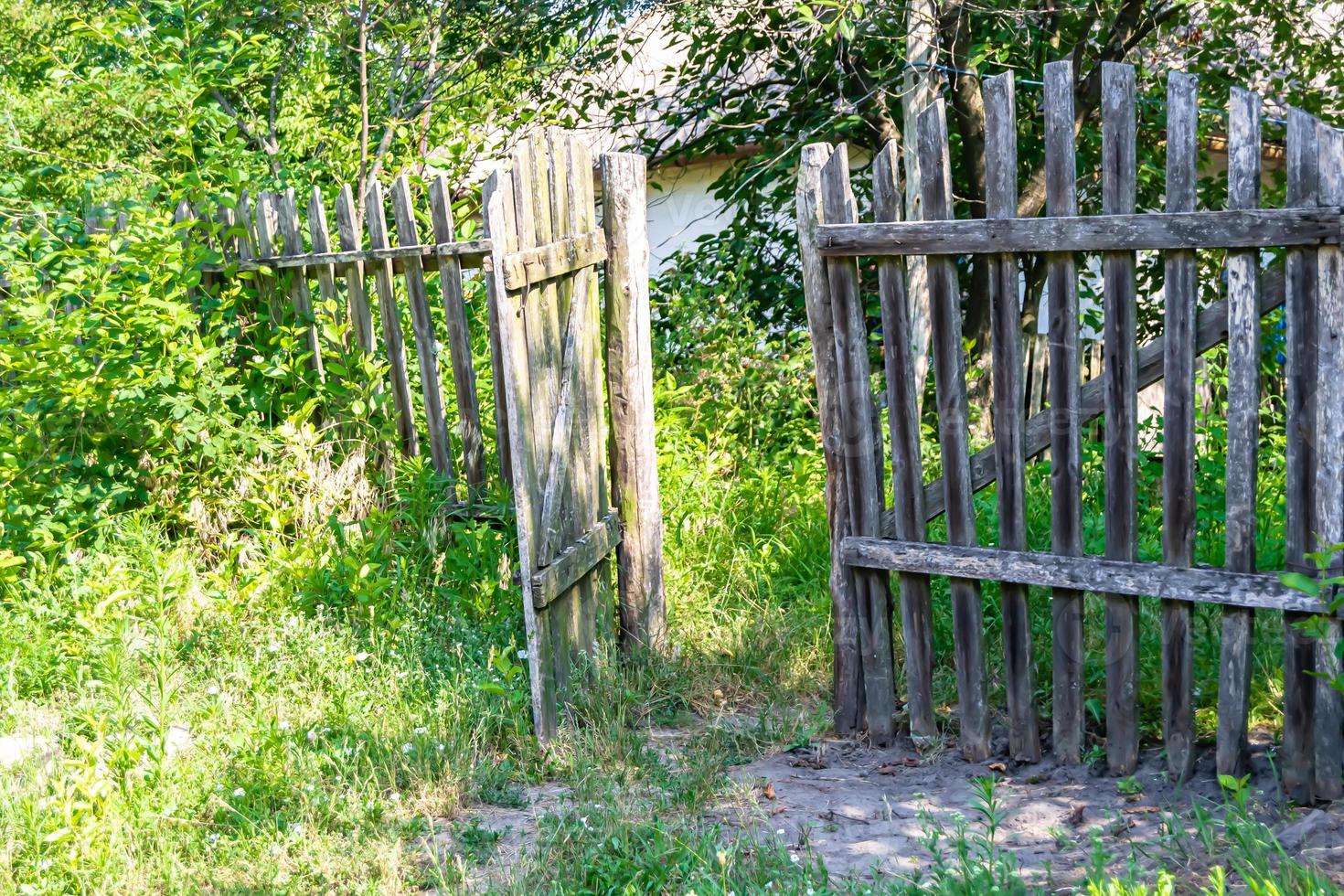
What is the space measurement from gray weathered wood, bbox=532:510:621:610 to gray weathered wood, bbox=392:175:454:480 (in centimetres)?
100

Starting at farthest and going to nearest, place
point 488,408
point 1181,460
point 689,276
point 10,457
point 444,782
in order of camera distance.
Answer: point 689,276
point 488,408
point 10,457
point 444,782
point 1181,460

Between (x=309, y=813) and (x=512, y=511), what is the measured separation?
179 centimetres

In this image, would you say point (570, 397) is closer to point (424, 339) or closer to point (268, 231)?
point (424, 339)

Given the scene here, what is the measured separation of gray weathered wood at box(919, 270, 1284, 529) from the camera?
3.45m

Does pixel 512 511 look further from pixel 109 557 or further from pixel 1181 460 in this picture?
pixel 1181 460

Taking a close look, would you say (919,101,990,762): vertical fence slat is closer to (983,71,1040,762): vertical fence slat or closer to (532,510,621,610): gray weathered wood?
(983,71,1040,762): vertical fence slat

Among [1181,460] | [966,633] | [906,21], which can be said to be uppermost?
[906,21]

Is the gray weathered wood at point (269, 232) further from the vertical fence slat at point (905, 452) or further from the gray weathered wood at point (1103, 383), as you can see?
the gray weathered wood at point (1103, 383)

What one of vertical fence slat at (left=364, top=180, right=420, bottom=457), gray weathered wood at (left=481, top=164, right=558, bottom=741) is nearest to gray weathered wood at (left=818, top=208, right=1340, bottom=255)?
gray weathered wood at (left=481, top=164, right=558, bottom=741)

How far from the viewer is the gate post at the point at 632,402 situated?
4.75 meters

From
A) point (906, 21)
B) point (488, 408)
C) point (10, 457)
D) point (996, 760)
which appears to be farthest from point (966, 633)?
point (10, 457)

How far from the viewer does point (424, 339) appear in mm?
5406

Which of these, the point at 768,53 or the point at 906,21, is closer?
the point at 906,21

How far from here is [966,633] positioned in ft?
13.1
